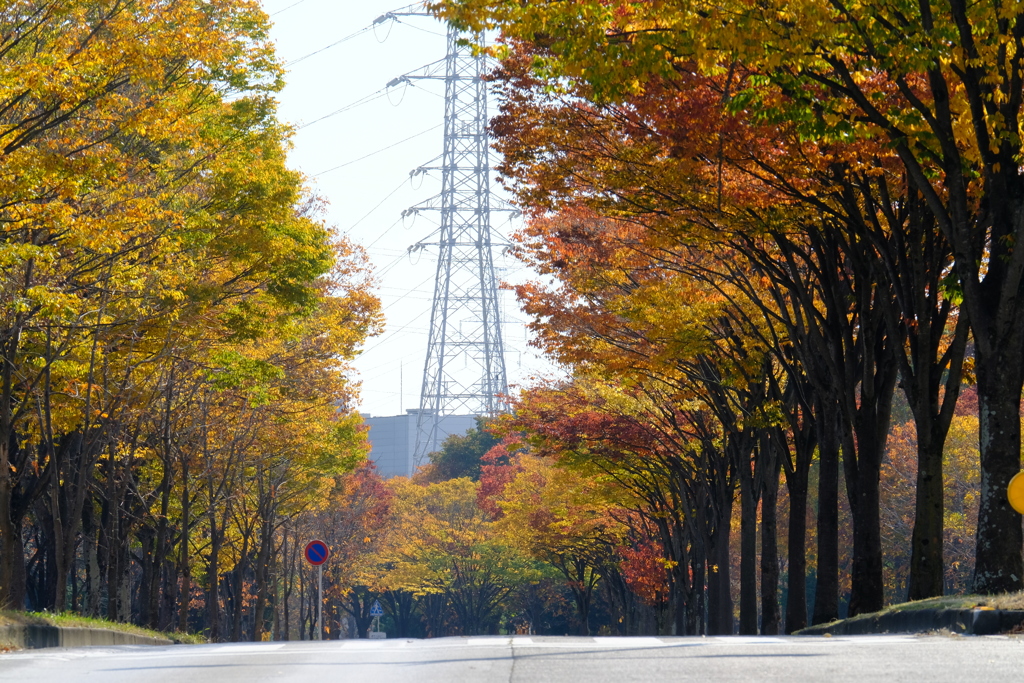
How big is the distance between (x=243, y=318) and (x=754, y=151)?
11.8m

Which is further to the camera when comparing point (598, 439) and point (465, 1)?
point (598, 439)

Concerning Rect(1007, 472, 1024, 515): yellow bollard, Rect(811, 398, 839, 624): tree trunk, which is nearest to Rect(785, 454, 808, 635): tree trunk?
Rect(811, 398, 839, 624): tree trunk

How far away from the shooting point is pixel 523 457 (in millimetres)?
55562

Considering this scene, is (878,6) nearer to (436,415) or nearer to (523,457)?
(523,457)

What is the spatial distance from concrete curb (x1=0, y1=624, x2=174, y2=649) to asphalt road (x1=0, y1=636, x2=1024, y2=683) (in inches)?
63.8

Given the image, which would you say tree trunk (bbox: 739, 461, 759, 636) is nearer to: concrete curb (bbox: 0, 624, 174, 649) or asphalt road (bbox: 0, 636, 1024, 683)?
concrete curb (bbox: 0, 624, 174, 649)

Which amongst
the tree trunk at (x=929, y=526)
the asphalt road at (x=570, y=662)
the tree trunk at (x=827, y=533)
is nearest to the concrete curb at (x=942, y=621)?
Answer: the asphalt road at (x=570, y=662)

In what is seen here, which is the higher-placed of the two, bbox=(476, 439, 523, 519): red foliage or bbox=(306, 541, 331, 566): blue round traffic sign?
bbox=(476, 439, 523, 519): red foliage

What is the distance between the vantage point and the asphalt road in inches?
283

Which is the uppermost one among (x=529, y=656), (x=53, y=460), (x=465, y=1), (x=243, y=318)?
(x=465, y=1)

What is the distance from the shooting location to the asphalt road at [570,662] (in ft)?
23.5

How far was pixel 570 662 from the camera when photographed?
8352mm

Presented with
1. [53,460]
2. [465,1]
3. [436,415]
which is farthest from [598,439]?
[436,415]

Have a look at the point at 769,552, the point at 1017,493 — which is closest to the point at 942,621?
the point at 1017,493
